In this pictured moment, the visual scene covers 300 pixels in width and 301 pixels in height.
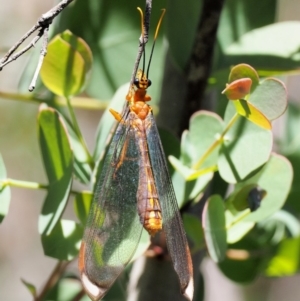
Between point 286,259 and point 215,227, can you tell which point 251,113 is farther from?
point 286,259

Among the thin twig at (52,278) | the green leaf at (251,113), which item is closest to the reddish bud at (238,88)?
the green leaf at (251,113)

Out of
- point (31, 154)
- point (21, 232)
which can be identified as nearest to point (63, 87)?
point (31, 154)

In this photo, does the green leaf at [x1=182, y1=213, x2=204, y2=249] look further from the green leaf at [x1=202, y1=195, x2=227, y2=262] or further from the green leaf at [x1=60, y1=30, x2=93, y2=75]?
the green leaf at [x1=60, y1=30, x2=93, y2=75]

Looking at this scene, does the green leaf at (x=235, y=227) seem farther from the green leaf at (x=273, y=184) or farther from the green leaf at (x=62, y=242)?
the green leaf at (x=62, y=242)

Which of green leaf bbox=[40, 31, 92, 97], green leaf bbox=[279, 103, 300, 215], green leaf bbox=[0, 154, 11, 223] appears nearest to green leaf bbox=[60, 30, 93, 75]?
green leaf bbox=[40, 31, 92, 97]

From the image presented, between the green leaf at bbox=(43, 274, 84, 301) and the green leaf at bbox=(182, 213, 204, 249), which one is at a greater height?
the green leaf at bbox=(182, 213, 204, 249)

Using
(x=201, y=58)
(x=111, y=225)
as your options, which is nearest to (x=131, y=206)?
(x=111, y=225)

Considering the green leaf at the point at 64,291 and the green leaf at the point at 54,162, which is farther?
the green leaf at the point at 64,291
